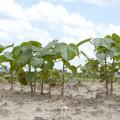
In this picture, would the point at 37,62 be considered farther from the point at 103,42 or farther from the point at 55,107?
the point at 103,42

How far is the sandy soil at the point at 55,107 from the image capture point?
182 inches

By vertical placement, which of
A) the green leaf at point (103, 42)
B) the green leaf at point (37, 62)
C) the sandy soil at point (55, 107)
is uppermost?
the green leaf at point (103, 42)

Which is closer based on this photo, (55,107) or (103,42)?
(55,107)

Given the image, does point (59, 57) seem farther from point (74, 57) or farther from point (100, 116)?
point (100, 116)

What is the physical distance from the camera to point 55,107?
5000mm

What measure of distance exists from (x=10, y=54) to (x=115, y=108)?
1699mm

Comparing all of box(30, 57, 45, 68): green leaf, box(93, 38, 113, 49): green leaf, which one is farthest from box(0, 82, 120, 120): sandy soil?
box(93, 38, 113, 49): green leaf

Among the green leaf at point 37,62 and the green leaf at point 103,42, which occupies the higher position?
the green leaf at point 103,42

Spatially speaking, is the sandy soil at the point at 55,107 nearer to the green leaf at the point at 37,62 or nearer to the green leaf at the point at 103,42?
the green leaf at the point at 37,62

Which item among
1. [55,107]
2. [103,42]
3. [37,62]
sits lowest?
[55,107]

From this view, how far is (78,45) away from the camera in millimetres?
5480

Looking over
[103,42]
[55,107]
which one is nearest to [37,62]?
[55,107]

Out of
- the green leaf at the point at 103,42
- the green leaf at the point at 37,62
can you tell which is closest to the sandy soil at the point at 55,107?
the green leaf at the point at 37,62

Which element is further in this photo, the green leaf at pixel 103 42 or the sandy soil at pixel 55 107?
the green leaf at pixel 103 42
